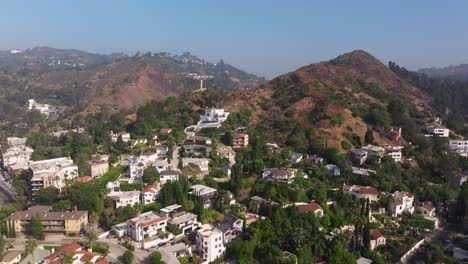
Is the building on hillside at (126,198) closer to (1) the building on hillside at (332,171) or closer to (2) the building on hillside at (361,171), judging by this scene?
(1) the building on hillside at (332,171)

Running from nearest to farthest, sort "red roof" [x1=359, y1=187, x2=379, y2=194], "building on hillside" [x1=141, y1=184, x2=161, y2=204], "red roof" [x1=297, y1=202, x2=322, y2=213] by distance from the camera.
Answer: "red roof" [x1=297, y1=202, x2=322, y2=213], "building on hillside" [x1=141, y1=184, x2=161, y2=204], "red roof" [x1=359, y1=187, x2=379, y2=194]

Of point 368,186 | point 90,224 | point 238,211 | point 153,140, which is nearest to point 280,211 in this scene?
point 238,211

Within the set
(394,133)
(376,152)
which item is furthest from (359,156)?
(394,133)

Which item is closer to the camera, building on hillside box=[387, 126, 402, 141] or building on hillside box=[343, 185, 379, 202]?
building on hillside box=[343, 185, 379, 202]

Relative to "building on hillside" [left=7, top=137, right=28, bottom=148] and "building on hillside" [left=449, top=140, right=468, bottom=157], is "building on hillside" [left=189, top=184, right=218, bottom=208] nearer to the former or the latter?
"building on hillside" [left=449, top=140, right=468, bottom=157]

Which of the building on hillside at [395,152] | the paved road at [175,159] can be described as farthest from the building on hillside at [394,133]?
the paved road at [175,159]

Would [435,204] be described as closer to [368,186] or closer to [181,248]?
[368,186]

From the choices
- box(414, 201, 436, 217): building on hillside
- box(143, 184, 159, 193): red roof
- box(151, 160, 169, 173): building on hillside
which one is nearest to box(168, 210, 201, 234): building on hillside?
box(143, 184, 159, 193): red roof
